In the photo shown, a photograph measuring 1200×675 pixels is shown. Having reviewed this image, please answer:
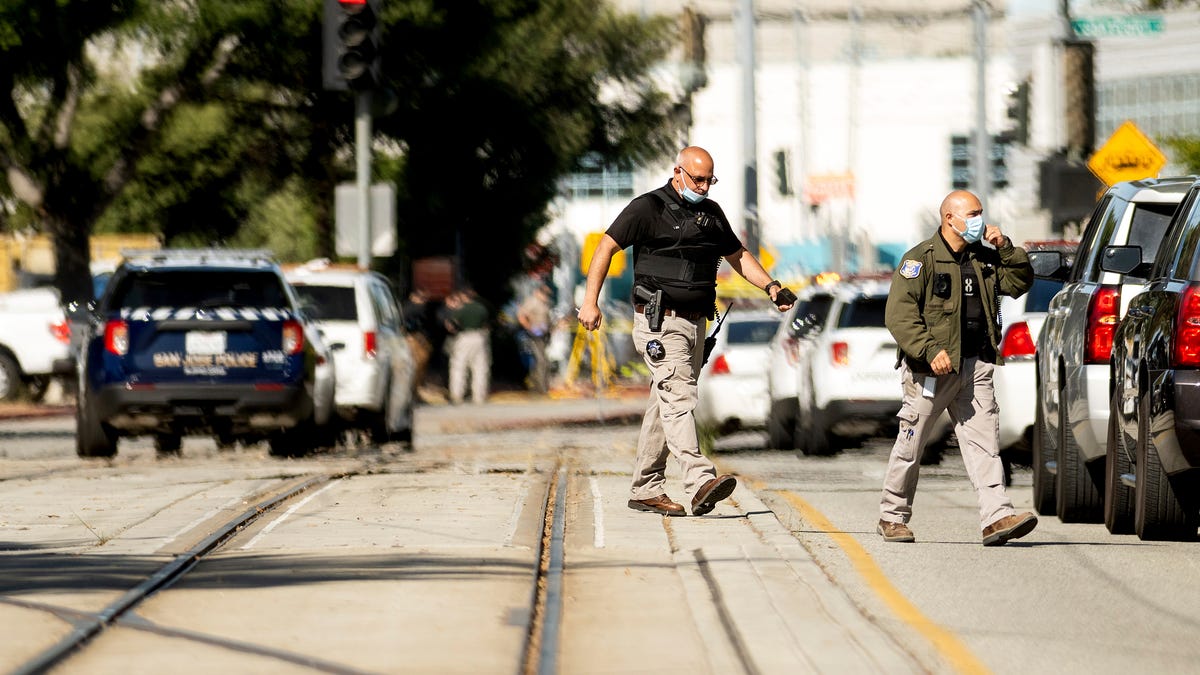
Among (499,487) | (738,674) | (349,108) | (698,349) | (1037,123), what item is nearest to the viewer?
(738,674)

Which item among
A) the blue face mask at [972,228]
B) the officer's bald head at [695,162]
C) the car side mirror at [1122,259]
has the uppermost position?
the officer's bald head at [695,162]

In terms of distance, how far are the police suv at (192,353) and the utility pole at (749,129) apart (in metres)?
7.27

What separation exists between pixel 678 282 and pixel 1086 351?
2140 millimetres

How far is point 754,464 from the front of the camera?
18.7m

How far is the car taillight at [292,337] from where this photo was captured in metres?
17.6

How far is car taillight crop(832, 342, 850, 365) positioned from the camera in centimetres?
1884

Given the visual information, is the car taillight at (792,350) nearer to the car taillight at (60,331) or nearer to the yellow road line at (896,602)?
the yellow road line at (896,602)

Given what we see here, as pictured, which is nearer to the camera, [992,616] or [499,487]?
[992,616]

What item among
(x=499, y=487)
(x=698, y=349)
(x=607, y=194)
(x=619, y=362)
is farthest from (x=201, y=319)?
(x=607, y=194)

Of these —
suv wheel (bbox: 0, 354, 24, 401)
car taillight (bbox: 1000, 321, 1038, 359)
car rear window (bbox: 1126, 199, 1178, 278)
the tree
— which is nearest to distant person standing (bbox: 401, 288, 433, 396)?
the tree

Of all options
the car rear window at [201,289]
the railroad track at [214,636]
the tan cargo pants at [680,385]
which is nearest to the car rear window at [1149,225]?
the tan cargo pants at [680,385]

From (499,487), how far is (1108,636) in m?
6.18

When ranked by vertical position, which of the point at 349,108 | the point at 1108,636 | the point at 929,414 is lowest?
the point at 1108,636

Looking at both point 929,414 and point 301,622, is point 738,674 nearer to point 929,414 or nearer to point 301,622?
point 301,622
